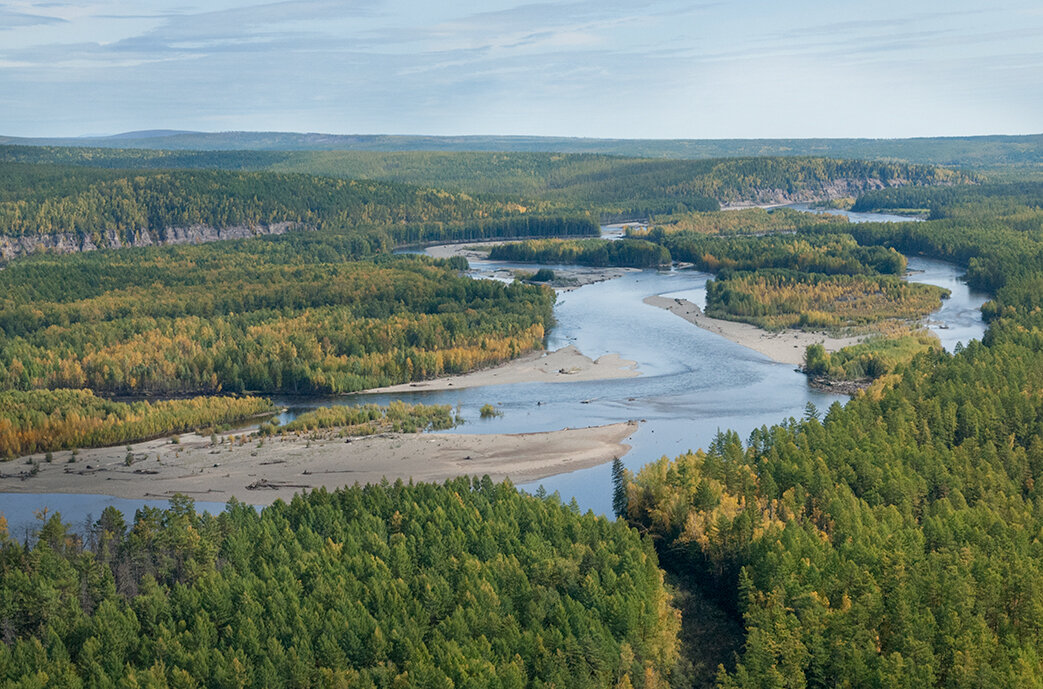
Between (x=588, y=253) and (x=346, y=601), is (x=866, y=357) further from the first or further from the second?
(x=588, y=253)

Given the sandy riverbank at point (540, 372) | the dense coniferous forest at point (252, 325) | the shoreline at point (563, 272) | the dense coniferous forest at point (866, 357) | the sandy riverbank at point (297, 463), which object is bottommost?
the sandy riverbank at point (297, 463)

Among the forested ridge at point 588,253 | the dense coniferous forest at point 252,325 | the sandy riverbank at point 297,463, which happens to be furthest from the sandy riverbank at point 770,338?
the forested ridge at point 588,253

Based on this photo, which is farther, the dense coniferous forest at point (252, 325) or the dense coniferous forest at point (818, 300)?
the dense coniferous forest at point (818, 300)

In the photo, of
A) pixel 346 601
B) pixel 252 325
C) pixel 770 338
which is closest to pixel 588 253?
pixel 770 338

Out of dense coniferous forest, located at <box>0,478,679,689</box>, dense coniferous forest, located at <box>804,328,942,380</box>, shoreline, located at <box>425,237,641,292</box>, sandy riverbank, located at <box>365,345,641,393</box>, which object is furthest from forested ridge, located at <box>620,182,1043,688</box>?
shoreline, located at <box>425,237,641,292</box>

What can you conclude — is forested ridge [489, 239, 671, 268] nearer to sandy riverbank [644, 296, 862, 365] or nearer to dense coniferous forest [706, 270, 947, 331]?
dense coniferous forest [706, 270, 947, 331]

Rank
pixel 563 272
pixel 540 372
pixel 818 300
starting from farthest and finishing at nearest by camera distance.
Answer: pixel 563 272 → pixel 818 300 → pixel 540 372

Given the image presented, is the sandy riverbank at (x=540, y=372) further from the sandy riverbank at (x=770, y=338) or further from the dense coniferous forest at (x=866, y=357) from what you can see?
the dense coniferous forest at (x=866, y=357)
